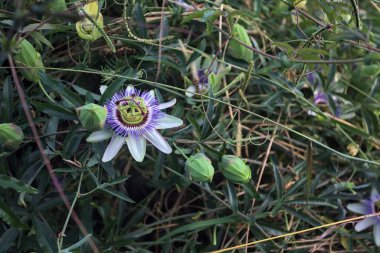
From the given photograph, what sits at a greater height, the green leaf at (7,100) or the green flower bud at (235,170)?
the green leaf at (7,100)

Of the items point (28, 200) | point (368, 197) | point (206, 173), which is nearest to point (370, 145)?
point (368, 197)

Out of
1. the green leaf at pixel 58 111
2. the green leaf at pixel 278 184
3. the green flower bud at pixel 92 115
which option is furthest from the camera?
the green leaf at pixel 278 184

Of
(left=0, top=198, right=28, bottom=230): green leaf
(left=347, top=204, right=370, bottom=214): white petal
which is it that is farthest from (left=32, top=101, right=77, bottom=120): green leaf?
(left=347, top=204, right=370, bottom=214): white petal

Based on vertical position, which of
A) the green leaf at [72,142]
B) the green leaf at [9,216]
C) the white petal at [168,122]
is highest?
the white petal at [168,122]

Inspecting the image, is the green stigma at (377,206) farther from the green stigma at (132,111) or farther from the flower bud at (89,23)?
the flower bud at (89,23)

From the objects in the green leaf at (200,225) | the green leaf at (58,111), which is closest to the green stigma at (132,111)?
the green leaf at (58,111)

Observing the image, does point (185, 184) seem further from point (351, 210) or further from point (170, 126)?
point (351, 210)

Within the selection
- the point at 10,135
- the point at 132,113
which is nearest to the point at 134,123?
the point at 132,113

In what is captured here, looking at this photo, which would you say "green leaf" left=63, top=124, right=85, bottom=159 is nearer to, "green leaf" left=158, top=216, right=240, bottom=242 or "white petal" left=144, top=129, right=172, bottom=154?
"white petal" left=144, top=129, right=172, bottom=154

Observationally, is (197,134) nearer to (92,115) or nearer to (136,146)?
(136,146)

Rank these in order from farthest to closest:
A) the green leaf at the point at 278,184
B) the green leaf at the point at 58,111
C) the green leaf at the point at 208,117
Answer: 1. the green leaf at the point at 278,184
2. the green leaf at the point at 208,117
3. the green leaf at the point at 58,111
